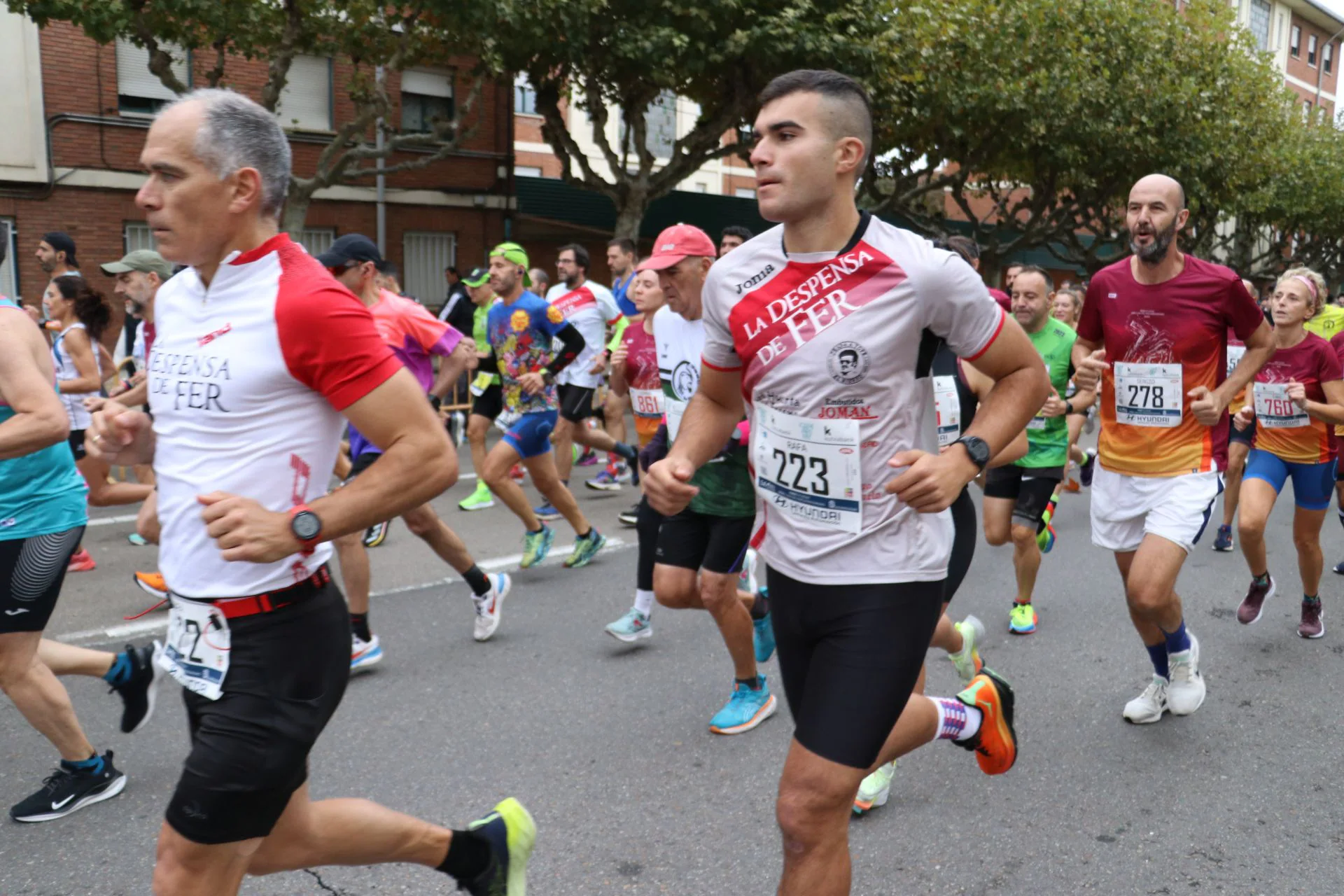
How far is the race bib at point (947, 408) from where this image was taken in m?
4.02

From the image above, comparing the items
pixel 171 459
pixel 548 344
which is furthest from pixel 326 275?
pixel 548 344

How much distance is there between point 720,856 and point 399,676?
85.7 inches

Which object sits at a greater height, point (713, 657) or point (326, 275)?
point (326, 275)

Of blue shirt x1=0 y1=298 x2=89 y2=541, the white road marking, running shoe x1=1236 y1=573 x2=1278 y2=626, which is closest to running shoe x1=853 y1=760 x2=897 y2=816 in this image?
blue shirt x1=0 y1=298 x2=89 y2=541

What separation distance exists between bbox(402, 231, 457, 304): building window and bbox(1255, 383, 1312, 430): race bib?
17.9 metres

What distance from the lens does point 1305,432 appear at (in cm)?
602

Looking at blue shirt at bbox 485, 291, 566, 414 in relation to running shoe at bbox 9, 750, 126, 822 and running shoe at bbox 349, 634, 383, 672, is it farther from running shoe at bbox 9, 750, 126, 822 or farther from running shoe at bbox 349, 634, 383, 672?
running shoe at bbox 9, 750, 126, 822

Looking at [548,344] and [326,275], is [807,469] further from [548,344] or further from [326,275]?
[548,344]

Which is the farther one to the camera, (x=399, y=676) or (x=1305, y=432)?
(x=1305, y=432)

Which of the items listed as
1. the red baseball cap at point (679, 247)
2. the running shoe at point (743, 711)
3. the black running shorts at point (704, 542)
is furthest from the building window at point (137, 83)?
the running shoe at point (743, 711)

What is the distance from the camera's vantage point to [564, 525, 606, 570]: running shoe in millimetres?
7160

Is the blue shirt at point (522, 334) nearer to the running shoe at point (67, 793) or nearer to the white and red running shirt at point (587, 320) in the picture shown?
the white and red running shirt at point (587, 320)

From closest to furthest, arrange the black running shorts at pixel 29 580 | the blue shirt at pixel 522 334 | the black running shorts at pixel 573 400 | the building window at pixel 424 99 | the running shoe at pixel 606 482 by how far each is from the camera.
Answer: the black running shorts at pixel 29 580, the blue shirt at pixel 522 334, the black running shorts at pixel 573 400, the running shoe at pixel 606 482, the building window at pixel 424 99

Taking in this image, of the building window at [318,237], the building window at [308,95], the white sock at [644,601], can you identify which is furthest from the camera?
the building window at [318,237]
